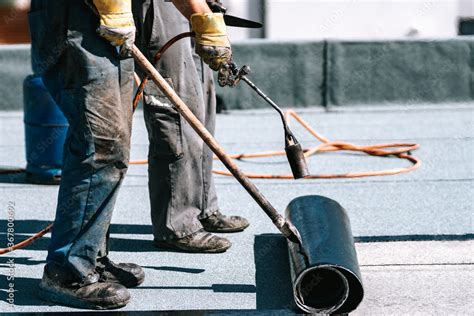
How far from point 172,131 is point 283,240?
0.87 m

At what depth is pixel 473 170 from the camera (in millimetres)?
6844

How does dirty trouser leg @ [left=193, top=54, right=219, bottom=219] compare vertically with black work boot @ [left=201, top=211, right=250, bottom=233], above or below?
above

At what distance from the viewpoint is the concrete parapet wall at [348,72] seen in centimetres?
906

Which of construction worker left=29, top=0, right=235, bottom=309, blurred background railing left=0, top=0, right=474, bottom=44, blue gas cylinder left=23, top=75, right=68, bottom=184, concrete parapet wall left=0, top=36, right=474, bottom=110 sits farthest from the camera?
blurred background railing left=0, top=0, right=474, bottom=44

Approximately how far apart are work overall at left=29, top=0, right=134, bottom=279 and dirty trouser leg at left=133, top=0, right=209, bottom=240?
55cm

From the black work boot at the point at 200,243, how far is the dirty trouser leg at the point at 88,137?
0.77 m

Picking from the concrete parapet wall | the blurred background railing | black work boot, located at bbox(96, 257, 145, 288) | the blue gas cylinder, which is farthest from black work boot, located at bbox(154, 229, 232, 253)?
the blurred background railing

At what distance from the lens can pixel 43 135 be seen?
6.70 m

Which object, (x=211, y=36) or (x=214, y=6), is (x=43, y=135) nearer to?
(x=214, y=6)

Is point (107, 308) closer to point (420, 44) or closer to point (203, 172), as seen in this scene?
point (203, 172)

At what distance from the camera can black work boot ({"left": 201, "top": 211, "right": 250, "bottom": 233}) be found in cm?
535

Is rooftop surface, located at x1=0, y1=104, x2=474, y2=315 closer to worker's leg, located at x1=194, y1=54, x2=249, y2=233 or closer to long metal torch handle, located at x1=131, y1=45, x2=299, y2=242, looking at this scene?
worker's leg, located at x1=194, y1=54, x2=249, y2=233

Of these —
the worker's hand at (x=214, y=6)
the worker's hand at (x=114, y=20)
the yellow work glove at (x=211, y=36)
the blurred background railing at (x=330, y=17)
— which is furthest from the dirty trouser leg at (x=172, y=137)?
the blurred background railing at (x=330, y=17)

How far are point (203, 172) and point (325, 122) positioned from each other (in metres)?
3.57
